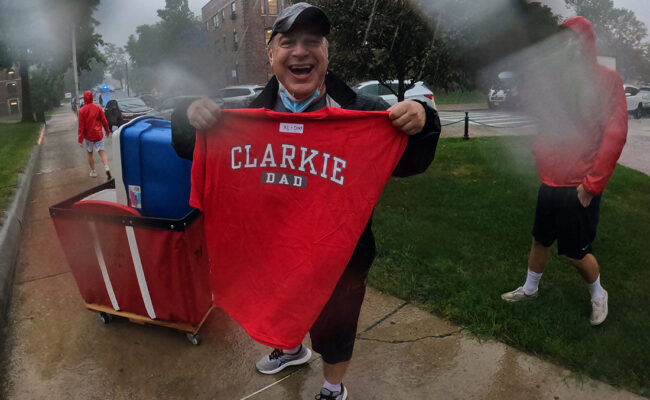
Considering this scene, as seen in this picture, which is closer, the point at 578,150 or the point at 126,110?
the point at 578,150

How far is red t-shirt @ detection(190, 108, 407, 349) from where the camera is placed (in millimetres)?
1715

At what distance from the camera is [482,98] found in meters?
2.33

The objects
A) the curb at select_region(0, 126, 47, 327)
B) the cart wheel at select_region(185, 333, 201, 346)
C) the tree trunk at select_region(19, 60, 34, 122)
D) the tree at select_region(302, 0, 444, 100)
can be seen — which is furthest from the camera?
the tree trunk at select_region(19, 60, 34, 122)

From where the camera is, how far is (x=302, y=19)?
1.68m

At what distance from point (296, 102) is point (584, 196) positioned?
1.81 metres

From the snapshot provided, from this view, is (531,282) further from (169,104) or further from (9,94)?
(9,94)

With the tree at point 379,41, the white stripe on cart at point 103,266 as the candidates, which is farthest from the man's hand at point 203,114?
the tree at point 379,41

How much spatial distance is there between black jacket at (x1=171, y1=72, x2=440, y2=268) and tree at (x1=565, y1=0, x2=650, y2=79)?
2.09 ft

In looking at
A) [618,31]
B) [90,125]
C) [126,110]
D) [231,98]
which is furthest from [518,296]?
[126,110]

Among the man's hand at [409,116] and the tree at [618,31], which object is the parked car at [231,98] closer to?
the man's hand at [409,116]

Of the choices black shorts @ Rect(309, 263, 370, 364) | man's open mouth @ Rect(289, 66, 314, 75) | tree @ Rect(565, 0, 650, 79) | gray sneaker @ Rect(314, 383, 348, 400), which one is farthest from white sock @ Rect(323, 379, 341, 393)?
→ tree @ Rect(565, 0, 650, 79)

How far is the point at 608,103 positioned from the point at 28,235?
557 cm

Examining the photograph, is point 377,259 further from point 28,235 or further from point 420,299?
point 28,235

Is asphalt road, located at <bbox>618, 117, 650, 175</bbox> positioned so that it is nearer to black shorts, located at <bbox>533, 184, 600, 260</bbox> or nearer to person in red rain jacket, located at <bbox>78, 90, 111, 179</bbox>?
black shorts, located at <bbox>533, 184, 600, 260</bbox>
